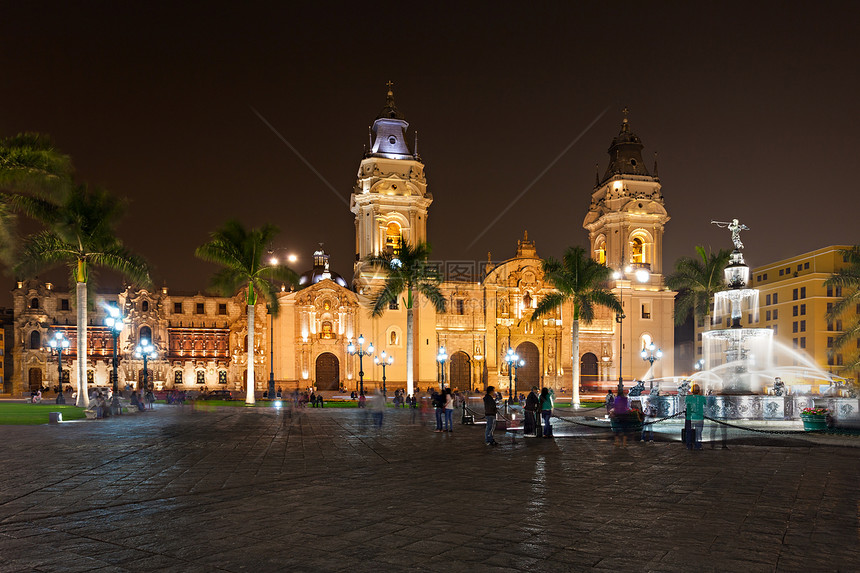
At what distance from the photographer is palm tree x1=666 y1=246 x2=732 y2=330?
46.3 meters

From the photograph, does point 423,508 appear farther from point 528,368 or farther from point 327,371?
point 528,368

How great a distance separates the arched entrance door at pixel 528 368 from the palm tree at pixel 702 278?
57.3 feet

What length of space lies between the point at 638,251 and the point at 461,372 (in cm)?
2199

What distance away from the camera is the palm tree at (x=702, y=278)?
46.3m

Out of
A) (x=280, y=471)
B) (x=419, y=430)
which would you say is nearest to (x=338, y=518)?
(x=280, y=471)

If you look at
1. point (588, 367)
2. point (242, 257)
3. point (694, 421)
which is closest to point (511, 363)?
point (588, 367)

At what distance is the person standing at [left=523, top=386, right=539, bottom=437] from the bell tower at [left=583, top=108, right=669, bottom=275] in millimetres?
47246

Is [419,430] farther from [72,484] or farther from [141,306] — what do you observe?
[141,306]

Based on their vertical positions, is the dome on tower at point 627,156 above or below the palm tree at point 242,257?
above

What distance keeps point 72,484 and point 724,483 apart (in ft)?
36.9

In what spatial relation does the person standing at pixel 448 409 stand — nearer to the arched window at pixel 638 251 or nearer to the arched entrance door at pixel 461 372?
the arched entrance door at pixel 461 372

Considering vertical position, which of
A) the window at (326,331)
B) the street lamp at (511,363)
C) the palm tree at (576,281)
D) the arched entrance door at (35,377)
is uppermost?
the palm tree at (576,281)

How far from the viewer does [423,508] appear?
941cm

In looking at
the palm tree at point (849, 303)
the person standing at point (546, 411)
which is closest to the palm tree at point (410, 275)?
the person standing at point (546, 411)
